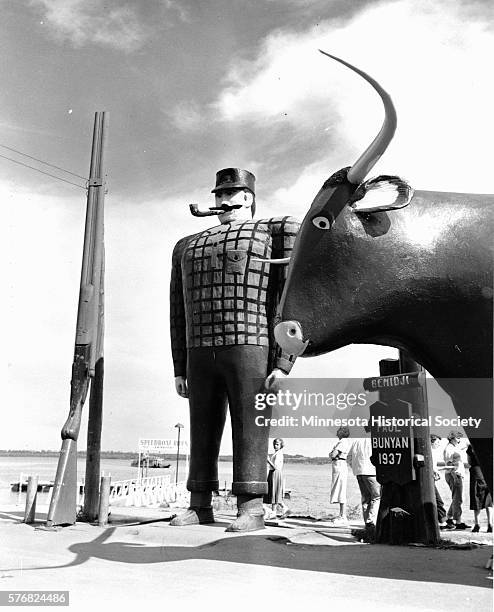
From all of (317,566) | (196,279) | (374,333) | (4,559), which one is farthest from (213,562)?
(196,279)

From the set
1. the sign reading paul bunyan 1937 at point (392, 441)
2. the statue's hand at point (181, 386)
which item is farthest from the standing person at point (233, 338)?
the sign reading paul bunyan 1937 at point (392, 441)

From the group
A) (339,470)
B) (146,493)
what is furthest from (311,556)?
(146,493)

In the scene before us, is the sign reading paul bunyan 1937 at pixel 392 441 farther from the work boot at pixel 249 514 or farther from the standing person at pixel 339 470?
the standing person at pixel 339 470

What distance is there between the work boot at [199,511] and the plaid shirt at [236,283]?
3.44 feet

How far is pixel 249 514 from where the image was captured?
4.29 metres

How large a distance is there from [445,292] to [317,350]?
0.61 m

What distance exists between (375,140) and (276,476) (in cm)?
490

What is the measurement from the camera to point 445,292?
2.88 meters

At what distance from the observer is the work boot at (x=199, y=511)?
4.52 metres

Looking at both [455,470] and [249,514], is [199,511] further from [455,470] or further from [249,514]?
[455,470]

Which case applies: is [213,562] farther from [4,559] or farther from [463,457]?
[463,457]

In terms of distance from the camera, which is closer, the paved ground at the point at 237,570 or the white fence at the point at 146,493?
the paved ground at the point at 237,570

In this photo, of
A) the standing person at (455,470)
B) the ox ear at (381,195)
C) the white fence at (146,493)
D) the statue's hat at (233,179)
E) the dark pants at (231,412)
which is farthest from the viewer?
the white fence at (146,493)

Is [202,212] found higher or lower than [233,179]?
lower
